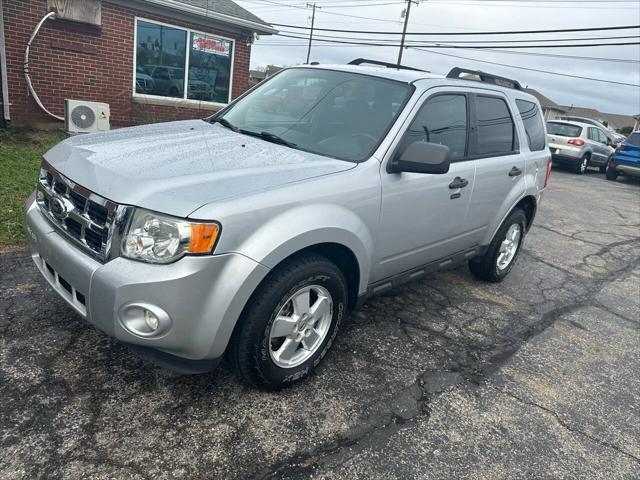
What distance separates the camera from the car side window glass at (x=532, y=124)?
4.79 m

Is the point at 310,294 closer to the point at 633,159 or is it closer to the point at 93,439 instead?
the point at 93,439

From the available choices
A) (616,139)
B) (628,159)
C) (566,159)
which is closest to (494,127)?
(566,159)

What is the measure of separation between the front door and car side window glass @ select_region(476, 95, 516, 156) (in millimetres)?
233

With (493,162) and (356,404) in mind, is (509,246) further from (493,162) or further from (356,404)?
(356,404)

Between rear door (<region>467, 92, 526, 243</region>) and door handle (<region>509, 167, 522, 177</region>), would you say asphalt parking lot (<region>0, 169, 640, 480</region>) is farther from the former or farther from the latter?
door handle (<region>509, 167, 522, 177</region>)

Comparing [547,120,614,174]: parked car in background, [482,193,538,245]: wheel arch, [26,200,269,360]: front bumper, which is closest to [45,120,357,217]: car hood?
[26,200,269,360]: front bumper

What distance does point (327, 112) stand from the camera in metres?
3.42

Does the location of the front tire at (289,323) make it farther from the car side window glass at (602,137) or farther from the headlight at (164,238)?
the car side window glass at (602,137)

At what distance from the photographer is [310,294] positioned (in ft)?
9.36

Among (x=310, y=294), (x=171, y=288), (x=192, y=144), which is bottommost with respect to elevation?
(x=310, y=294)

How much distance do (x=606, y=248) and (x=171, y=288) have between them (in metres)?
7.00

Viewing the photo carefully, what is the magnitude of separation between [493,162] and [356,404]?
2.44m

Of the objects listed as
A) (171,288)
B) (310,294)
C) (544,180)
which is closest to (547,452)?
(310,294)

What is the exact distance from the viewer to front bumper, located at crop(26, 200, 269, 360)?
7.11 ft
